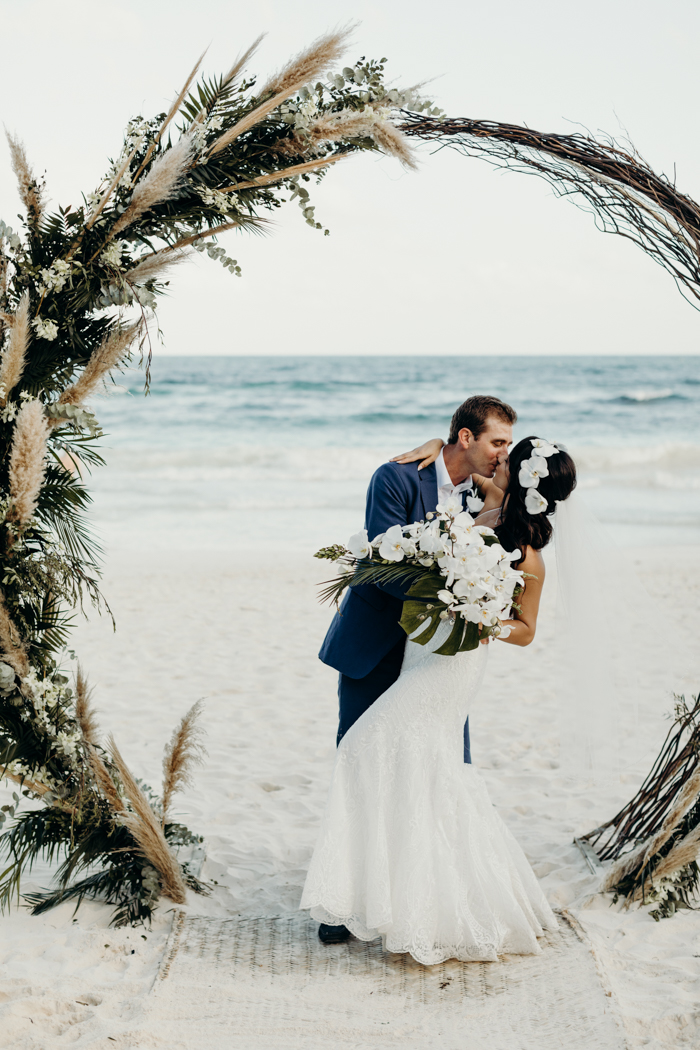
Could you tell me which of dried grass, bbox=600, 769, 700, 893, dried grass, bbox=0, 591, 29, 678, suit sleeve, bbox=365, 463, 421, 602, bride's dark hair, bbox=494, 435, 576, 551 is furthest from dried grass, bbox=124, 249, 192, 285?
dried grass, bbox=600, 769, 700, 893

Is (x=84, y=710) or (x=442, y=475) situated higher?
(x=442, y=475)

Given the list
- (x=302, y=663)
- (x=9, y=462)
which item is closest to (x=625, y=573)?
(x=9, y=462)

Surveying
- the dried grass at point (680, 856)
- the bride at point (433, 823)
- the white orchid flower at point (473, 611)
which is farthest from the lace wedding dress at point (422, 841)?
the dried grass at point (680, 856)

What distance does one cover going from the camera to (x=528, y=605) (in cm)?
332

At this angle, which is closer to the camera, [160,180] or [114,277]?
[160,180]

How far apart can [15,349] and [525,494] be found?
79.8 inches

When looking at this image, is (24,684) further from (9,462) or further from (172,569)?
(172,569)

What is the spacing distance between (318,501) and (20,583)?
43.9 ft

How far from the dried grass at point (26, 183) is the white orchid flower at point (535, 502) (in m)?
2.16

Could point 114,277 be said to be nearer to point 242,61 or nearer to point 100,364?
point 100,364

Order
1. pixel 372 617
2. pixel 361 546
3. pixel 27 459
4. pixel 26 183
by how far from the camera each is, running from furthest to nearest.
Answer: pixel 372 617
pixel 361 546
pixel 26 183
pixel 27 459

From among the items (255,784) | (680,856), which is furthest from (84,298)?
(680,856)

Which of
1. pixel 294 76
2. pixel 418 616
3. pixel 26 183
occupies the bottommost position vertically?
pixel 418 616

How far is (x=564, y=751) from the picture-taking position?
390 centimetres
